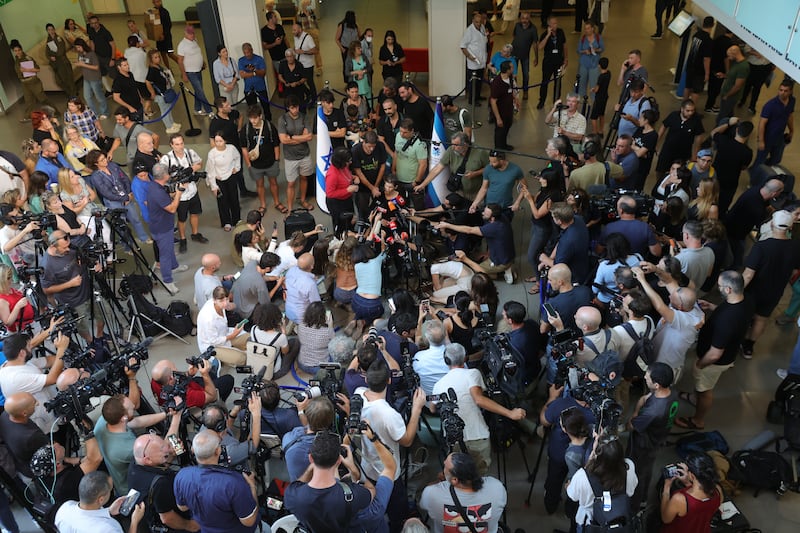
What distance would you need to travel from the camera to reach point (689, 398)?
5.76 metres

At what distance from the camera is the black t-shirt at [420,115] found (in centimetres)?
843

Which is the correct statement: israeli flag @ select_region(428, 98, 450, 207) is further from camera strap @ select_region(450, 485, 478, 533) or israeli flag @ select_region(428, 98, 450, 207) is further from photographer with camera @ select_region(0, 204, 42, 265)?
camera strap @ select_region(450, 485, 478, 533)

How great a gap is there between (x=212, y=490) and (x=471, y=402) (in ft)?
5.83

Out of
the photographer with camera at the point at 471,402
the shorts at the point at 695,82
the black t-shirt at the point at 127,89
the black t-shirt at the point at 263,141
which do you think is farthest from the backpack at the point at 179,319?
the shorts at the point at 695,82

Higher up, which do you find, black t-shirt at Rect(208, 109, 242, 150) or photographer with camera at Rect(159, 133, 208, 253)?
black t-shirt at Rect(208, 109, 242, 150)

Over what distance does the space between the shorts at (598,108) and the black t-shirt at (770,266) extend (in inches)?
166

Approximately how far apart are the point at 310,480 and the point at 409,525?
2.03ft

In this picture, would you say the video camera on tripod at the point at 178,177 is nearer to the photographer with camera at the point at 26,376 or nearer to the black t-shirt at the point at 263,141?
the black t-shirt at the point at 263,141

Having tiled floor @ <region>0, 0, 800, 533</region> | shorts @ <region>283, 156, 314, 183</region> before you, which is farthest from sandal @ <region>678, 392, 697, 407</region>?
shorts @ <region>283, 156, 314, 183</region>

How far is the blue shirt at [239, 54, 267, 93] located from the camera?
33.0 feet

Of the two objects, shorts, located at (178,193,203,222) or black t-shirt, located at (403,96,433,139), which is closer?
shorts, located at (178,193,203,222)

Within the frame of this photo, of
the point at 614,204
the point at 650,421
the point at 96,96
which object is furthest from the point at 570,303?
the point at 96,96

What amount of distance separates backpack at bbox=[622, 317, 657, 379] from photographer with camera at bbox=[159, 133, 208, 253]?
485 centimetres

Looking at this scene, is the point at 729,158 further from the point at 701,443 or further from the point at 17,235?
the point at 17,235
